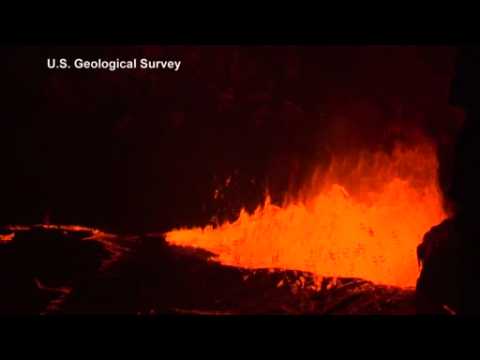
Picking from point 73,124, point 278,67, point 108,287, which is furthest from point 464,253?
point 73,124

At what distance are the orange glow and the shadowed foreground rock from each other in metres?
0.07

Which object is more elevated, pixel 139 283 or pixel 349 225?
pixel 349 225

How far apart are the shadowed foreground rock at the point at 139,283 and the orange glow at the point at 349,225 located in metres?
0.07

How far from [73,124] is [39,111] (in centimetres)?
18

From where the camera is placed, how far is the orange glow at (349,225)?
347 centimetres

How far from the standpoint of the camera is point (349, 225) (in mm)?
3475

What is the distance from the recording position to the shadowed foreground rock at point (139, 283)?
344cm

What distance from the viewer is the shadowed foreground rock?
3.44 meters

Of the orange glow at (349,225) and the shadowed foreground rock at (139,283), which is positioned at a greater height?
the orange glow at (349,225)

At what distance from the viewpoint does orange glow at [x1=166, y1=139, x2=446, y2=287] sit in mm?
3475

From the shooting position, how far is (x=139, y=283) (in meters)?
3.46

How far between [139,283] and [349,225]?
1.10 meters

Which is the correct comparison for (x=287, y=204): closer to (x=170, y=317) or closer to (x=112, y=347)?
(x=170, y=317)

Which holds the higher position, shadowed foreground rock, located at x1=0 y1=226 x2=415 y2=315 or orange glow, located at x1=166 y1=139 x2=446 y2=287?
orange glow, located at x1=166 y1=139 x2=446 y2=287
